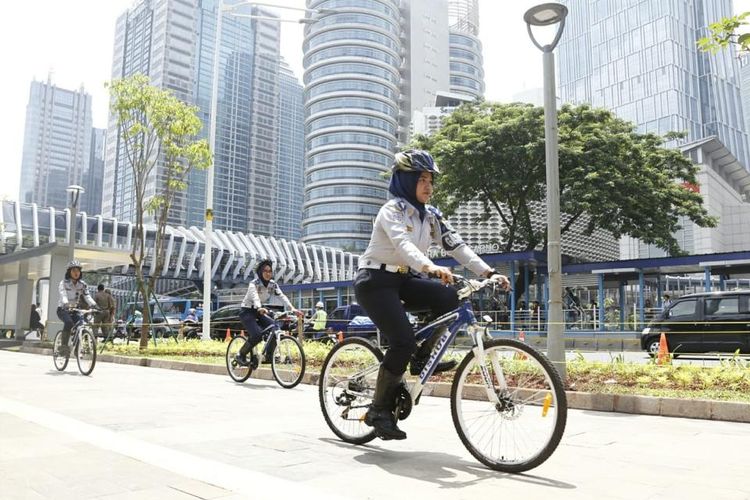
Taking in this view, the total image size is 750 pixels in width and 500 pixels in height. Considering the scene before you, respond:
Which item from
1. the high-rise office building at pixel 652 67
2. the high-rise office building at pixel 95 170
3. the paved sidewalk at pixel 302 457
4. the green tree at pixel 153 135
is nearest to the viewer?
the paved sidewalk at pixel 302 457

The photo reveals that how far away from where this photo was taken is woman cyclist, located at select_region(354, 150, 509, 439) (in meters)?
3.71

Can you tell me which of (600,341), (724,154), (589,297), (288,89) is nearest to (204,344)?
(600,341)

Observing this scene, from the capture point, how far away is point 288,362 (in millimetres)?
8336

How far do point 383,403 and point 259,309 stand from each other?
4935 mm

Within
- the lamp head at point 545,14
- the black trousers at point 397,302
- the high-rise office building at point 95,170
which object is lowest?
the black trousers at point 397,302

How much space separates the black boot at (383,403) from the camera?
3.74 metres

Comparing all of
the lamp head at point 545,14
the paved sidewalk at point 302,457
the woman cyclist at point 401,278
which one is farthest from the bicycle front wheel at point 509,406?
the lamp head at point 545,14

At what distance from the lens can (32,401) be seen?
6137 mm

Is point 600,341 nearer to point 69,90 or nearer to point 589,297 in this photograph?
point 589,297

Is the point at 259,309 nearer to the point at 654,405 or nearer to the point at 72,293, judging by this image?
the point at 72,293

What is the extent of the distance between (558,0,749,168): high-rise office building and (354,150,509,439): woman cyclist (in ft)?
317

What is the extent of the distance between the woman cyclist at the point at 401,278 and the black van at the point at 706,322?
417 inches

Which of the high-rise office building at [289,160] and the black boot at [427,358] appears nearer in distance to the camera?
the black boot at [427,358]

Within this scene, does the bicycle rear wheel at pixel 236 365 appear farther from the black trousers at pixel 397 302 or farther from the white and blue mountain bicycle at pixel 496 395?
the black trousers at pixel 397 302
